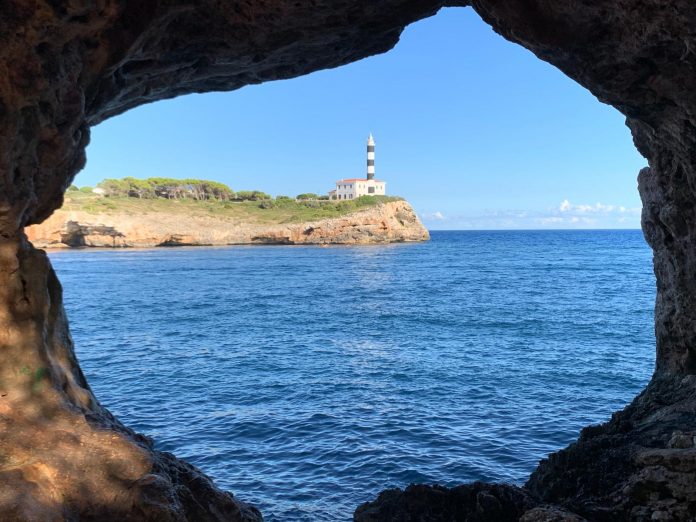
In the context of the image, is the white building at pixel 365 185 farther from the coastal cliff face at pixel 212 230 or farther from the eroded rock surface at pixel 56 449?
the eroded rock surface at pixel 56 449

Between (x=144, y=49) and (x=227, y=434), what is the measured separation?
400 inches

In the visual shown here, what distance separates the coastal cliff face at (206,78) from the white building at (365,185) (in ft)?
456

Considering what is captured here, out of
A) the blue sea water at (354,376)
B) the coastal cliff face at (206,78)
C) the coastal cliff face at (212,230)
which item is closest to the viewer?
the coastal cliff face at (206,78)

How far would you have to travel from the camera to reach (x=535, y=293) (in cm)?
4519

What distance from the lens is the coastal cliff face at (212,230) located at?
96000 mm

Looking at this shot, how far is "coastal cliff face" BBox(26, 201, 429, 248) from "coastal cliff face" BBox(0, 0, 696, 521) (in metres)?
90.0

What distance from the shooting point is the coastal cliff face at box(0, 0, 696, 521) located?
7059 mm

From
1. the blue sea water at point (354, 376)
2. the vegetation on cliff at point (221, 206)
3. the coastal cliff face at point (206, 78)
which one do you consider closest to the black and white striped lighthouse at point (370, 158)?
the vegetation on cliff at point (221, 206)

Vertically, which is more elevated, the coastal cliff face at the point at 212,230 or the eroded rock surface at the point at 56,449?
the coastal cliff face at the point at 212,230

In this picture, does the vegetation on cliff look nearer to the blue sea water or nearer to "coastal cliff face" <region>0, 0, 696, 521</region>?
the blue sea water

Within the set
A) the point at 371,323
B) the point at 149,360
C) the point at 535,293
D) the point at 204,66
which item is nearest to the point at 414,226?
the point at 535,293

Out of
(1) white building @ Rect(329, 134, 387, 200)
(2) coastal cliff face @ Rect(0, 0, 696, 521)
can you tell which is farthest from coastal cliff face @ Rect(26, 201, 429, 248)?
(2) coastal cliff face @ Rect(0, 0, 696, 521)

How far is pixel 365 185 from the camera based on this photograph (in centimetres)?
15238

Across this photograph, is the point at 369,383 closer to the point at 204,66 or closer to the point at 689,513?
the point at 204,66
